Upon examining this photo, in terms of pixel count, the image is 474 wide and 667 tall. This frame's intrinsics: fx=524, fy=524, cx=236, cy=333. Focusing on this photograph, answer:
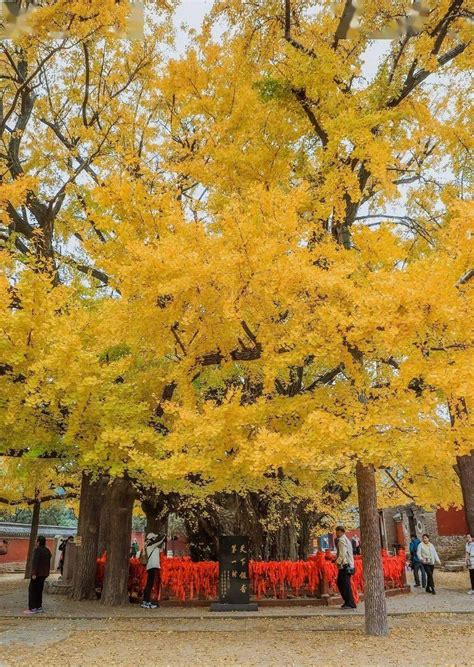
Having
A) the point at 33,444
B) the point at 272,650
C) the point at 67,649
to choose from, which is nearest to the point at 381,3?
the point at 33,444

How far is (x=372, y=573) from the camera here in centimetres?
731

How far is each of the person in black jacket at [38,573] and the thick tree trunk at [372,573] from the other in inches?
228

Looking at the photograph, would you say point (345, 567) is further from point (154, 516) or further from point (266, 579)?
point (154, 516)

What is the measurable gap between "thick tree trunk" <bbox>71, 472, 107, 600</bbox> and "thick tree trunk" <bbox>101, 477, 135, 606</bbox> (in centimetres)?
78

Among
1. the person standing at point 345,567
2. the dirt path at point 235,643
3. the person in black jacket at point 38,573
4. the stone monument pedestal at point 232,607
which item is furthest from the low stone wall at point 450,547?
the person in black jacket at point 38,573

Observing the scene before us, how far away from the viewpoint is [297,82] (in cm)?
815

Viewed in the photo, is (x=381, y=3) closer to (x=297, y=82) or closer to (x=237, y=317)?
(x=297, y=82)

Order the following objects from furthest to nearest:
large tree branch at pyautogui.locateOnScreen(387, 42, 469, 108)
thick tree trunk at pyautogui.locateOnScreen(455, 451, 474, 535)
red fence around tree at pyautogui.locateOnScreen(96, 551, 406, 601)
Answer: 1. thick tree trunk at pyautogui.locateOnScreen(455, 451, 474, 535)
2. red fence around tree at pyautogui.locateOnScreen(96, 551, 406, 601)
3. large tree branch at pyautogui.locateOnScreen(387, 42, 469, 108)

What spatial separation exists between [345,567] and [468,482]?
4698 millimetres

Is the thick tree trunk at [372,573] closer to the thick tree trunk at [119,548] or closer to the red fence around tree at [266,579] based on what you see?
the red fence around tree at [266,579]

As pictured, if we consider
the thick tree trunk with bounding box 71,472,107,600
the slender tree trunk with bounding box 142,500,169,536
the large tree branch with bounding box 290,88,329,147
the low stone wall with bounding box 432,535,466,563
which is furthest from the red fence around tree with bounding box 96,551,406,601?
the low stone wall with bounding box 432,535,466,563

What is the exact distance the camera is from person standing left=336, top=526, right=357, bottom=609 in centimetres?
984

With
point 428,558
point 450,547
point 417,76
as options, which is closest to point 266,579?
point 428,558

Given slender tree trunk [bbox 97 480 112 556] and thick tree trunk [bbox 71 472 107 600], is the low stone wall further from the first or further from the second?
thick tree trunk [bbox 71 472 107 600]
